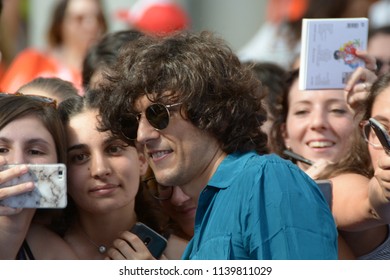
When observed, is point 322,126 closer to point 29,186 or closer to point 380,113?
point 380,113

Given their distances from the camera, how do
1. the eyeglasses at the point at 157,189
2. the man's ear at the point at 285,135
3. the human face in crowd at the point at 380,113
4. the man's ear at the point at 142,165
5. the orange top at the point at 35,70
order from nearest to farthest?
the human face in crowd at the point at 380,113 < the man's ear at the point at 142,165 < the eyeglasses at the point at 157,189 < the man's ear at the point at 285,135 < the orange top at the point at 35,70

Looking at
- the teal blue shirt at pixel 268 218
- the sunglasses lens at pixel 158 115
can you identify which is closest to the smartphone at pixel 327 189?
the teal blue shirt at pixel 268 218

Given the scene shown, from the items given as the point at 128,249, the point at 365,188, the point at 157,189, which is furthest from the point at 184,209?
the point at 365,188

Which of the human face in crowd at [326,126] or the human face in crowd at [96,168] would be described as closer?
the human face in crowd at [96,168]

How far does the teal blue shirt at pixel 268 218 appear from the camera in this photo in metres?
3.23

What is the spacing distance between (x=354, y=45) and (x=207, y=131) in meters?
1.12

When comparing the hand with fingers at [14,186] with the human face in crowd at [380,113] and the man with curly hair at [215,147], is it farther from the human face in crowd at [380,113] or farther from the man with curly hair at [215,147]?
the human face in crowd at [380,113]

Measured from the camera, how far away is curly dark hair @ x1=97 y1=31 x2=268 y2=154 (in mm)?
3584

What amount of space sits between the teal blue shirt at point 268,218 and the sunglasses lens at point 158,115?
312 millimetres

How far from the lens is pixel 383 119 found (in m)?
4.03

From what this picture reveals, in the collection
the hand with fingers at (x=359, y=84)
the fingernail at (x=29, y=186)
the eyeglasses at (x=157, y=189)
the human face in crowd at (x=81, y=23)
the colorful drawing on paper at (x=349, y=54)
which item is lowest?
the eyeglasses at (x=157, y=189)

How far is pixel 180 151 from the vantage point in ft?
11.7

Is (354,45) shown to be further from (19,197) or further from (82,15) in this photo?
(82,15)
